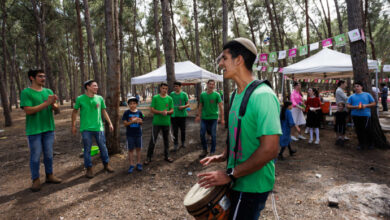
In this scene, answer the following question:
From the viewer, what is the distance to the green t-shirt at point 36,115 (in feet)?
12.1

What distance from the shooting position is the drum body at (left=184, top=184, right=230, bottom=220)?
1256 mm

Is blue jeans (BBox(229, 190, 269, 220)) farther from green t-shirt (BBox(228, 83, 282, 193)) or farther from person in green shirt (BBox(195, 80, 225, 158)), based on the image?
person in green shirt (BBox(195, 80, 225, 158))

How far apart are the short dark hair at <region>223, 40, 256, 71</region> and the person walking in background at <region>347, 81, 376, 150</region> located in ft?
19.3

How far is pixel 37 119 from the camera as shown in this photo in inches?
149

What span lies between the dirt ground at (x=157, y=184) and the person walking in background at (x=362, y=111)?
0.41 meters

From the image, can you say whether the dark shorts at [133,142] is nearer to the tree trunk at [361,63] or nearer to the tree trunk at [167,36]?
the tree trunk at [167,36]

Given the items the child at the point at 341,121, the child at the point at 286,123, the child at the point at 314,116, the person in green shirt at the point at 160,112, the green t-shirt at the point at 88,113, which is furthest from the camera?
the child at the point at 314,116

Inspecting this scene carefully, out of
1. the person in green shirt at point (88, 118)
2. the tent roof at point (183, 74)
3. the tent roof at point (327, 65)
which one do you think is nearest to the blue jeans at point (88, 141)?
the person in green shirt at point (88, 118)

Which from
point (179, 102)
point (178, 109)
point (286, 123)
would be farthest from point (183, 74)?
Answer: point (286, 123)

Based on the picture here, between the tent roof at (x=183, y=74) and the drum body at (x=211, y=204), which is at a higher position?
the tent roof at (x=183, y=74)

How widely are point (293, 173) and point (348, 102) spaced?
308 centimetres

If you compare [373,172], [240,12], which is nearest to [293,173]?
[373,172]

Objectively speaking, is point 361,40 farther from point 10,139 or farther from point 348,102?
point 10,139

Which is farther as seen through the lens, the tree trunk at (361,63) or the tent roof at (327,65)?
the tent roof at (327,65)
